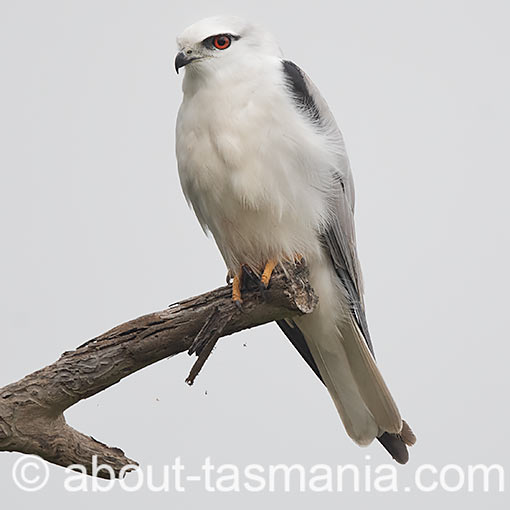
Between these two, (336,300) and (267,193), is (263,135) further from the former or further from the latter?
(336,300)

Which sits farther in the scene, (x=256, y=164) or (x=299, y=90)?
(x=299, y=90)

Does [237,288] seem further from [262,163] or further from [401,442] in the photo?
[401,442]

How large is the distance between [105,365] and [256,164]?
1.11m

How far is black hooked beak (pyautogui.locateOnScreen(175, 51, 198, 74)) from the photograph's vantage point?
4035mm

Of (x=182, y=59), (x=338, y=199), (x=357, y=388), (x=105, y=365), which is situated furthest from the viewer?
(x=357, y=388)

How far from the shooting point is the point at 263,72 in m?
4.05

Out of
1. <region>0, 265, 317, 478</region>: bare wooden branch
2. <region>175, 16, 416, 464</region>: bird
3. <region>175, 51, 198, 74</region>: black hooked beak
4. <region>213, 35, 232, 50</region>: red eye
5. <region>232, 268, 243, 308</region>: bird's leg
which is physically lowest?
→ <region>0, 265, 317, 478</region>: bare wooden branch

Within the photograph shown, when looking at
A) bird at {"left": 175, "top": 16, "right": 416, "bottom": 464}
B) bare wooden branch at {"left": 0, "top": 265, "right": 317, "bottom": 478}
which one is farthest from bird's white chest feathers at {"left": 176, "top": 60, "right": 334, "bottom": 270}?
bare wooden branch at {"left": 0, "top": 265, "right": 317, "bottom": 478}

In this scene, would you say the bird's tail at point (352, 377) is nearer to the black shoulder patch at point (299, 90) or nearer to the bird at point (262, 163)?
the bird at point (262, 163)

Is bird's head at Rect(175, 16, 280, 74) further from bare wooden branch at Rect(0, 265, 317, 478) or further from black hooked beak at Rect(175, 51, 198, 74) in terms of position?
bare wooden branch at Rect(0, 265, 317, 478)

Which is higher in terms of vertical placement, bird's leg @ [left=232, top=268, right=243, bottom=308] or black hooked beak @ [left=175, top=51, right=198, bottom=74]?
black hooked beak @ [left=175, top=51, right=198, bottom=74]

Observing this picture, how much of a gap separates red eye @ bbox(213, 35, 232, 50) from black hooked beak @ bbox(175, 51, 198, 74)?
12 cm

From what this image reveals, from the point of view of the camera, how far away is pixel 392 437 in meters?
4.66

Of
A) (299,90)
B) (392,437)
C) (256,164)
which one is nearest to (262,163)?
(256,164)
